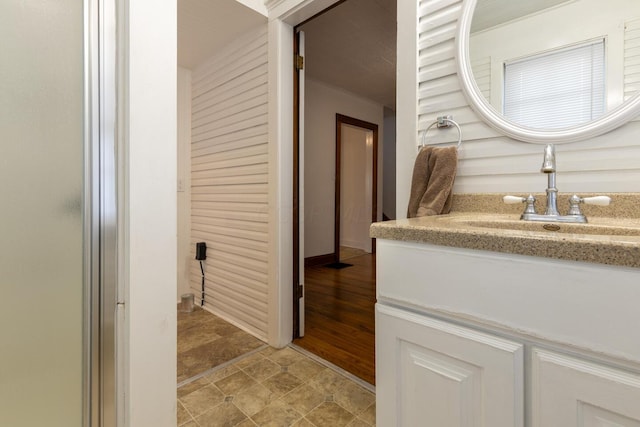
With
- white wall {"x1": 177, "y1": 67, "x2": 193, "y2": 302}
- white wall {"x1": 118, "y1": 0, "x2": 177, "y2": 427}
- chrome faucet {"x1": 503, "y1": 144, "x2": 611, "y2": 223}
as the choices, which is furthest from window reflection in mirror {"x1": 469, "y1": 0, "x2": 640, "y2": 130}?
white wall {"x1": 177, "y1": 67, "x2": 193, "y2": 302}

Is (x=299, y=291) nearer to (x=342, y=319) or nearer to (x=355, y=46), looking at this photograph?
(x=342, y=319)

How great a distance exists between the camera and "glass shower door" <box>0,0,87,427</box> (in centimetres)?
74

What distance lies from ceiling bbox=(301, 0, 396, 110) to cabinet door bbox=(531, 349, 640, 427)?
2.06m

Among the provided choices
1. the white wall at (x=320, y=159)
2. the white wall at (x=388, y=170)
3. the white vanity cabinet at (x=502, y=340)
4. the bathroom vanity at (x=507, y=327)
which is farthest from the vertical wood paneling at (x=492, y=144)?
the white wall at (x=388, y=170)

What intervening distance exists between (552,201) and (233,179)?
1863 millimetres

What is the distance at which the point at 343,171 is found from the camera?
16.5ft

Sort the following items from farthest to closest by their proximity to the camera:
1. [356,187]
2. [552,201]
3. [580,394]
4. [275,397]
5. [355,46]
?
[356,187] < [355,46] < [275,397] < [552,201] < [580,394]

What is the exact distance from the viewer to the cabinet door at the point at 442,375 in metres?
0.58

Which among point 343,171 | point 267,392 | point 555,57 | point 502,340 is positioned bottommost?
point 267,392

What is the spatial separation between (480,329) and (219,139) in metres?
2.19

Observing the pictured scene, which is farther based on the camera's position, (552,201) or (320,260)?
(320,260)

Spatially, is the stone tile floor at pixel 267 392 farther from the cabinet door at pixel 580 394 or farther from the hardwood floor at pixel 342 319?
the cabinet door at pixel 580 394

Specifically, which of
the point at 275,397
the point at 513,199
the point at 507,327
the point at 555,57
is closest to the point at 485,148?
the point at 513,199

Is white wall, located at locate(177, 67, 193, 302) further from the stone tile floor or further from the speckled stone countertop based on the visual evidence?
the speckled stone countertop
